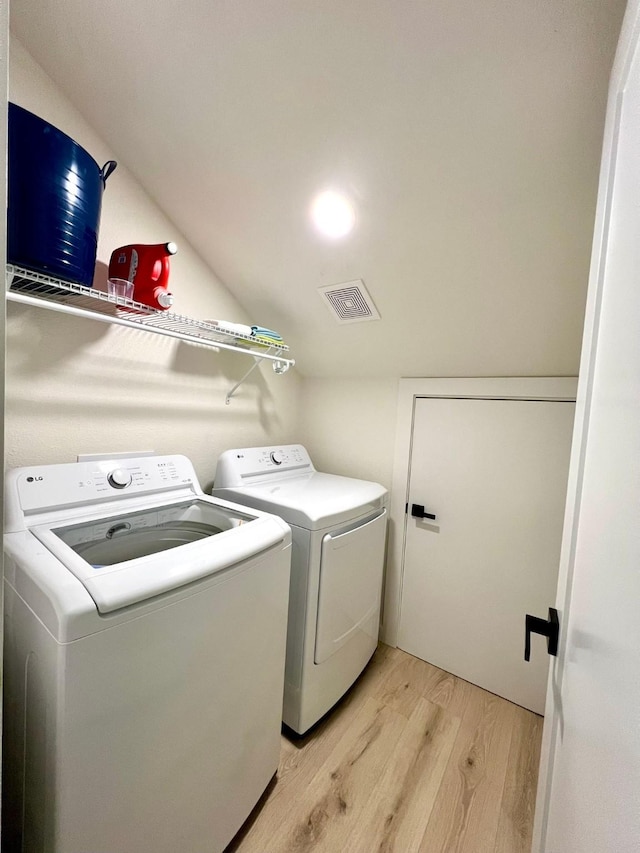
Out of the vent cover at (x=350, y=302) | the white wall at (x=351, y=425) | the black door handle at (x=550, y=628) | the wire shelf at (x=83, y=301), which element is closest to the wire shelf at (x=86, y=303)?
the wire shelf at (x=83, y=301)

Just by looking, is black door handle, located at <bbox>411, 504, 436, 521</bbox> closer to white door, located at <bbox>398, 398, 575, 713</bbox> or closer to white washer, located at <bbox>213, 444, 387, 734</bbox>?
white door, located at <bbox>398, 398, 575, 713</bbox>

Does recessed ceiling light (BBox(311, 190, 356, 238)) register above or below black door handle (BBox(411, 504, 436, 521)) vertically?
above

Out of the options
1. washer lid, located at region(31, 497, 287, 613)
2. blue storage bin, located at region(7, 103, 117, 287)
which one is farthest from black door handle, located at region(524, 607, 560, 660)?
blue storage bin, located at region(7, 103, 117, 287)

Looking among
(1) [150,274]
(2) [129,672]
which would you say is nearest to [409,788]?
(2) [129,672]

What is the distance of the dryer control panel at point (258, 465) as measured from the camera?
1742 mm

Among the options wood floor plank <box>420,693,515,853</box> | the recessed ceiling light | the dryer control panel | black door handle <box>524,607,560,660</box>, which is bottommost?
wood floor plank <box>420,693,515,853</box>

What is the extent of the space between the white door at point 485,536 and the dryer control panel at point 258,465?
692mm

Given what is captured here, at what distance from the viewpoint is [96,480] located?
4.09 feet

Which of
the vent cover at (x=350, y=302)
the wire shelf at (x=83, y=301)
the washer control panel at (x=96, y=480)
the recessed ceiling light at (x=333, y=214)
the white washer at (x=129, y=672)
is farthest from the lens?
the vent cover at (x=350, y=302)

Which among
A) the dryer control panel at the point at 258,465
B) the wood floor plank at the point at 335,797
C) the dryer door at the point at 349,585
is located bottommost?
the wood floor plank at the point at 335,797

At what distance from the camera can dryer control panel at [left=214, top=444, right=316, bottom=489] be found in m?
1.74

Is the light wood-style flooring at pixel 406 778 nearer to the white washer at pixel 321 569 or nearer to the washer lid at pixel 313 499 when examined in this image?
the white washer at pixel 321 569

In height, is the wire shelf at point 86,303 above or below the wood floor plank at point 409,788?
above

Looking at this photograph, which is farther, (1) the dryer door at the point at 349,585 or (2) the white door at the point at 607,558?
(1) the dryer door at the point at 349,585
